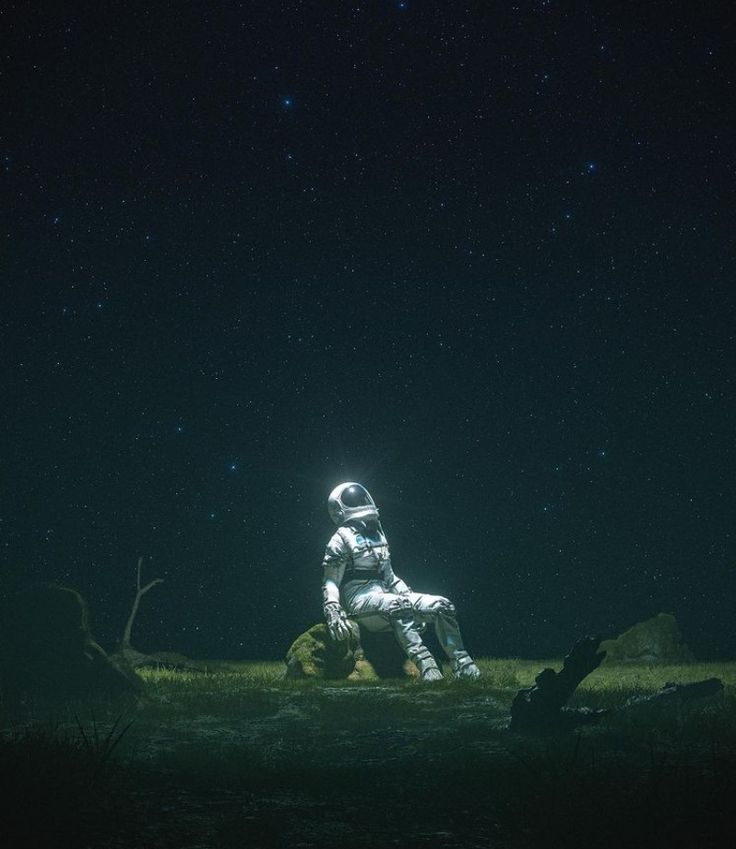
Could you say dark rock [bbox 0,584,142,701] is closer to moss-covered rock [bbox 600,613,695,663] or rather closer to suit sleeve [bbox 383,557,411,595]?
suit sleeve [bbox 383,557,411,595]

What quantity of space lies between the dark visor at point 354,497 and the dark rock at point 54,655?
3.76 m

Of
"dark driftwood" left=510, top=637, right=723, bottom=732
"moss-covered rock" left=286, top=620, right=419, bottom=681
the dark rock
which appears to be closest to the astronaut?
"moss-covered rock" left=286, top=620, right=419, bottom=681

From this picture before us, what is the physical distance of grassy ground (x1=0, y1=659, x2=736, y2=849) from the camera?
12.5 feet

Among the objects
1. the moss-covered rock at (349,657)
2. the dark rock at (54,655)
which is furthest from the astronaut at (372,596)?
the dark rock at (54,655)

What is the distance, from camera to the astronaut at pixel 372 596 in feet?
33.7

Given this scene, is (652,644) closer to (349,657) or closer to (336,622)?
(349,657)

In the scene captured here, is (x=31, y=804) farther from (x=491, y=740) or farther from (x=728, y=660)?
(x=728, y=660)

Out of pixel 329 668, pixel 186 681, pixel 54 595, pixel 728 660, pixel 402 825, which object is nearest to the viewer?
pixel 402 825

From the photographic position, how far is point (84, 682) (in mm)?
8094

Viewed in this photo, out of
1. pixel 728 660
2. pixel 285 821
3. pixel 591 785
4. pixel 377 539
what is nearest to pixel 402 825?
pixel 285 821

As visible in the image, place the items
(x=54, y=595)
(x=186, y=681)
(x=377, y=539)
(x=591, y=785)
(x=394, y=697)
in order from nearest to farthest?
(x=591, y=785)
(x=394, y=697)
(x=54, y=595)
(x=186, y=681)
(x=377, y=539)

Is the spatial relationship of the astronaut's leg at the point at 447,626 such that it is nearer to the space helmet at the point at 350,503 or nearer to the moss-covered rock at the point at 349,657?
the moss-covered rock at the point at 349,657

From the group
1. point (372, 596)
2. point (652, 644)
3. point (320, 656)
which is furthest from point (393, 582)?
point (652, 644)

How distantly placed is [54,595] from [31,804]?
4759 mm
